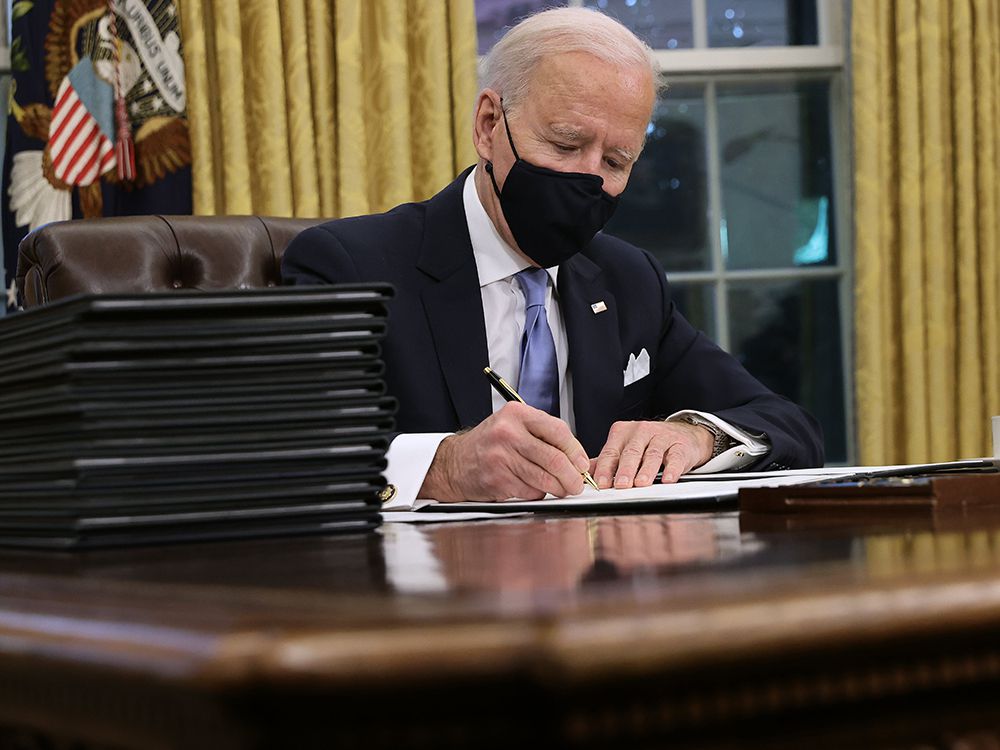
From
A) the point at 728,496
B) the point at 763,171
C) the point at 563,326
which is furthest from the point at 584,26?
the point at 763,171

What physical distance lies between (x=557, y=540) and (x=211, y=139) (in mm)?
2969

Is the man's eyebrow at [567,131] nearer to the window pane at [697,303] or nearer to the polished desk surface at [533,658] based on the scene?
the polished desk surface at [533,658]

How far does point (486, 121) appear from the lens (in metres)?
2.29

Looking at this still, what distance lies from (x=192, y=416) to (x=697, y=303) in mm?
3411

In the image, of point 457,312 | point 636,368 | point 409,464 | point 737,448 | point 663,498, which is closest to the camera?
point 663,498

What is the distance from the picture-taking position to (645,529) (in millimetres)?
727

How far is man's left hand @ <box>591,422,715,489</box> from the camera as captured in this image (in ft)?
4.89

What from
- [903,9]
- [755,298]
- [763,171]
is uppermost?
[903,9]

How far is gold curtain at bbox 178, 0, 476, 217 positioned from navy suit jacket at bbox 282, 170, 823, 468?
1151 millimetres

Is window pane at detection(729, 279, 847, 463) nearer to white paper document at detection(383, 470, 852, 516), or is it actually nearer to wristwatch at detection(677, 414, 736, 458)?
wristwatch at detection(677, 414, 736, 458)

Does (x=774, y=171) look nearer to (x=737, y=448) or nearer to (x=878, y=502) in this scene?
(x=737, y=448)

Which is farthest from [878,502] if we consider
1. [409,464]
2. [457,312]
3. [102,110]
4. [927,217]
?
[927,217]

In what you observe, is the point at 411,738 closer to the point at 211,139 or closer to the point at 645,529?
the point at 645,529

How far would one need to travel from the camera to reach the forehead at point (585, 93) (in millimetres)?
2162
